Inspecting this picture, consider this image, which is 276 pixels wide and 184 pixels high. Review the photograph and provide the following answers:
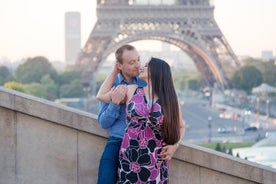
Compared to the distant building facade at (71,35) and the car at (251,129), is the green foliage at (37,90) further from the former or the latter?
the distant building facade at (71,35)

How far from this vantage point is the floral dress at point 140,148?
5285 mm

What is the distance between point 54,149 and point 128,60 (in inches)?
43.7

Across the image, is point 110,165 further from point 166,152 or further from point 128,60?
point 128,60

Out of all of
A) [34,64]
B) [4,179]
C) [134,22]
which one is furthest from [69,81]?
[4,179]

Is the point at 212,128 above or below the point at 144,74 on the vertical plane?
below

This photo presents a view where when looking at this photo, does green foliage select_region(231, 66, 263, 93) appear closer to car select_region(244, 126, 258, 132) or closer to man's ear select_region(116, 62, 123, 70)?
car select_region(244, 126, 258, 132)

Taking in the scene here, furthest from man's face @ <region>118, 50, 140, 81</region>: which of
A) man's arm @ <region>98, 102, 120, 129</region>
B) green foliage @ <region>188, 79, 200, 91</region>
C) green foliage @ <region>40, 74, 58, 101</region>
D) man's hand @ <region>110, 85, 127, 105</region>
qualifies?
green foliage @ <region>188, 79, 200, 91</region>

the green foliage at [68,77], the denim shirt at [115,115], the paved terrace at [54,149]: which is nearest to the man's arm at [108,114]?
the denim shirt at [115,115]

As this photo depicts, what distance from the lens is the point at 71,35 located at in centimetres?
18612

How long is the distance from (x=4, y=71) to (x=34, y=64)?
292 centimetres

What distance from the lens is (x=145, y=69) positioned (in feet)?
17.5

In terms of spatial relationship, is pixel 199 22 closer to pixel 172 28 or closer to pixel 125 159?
pixel 172 28

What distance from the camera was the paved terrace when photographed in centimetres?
620

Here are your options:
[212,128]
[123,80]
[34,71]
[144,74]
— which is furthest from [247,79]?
[144,74]
